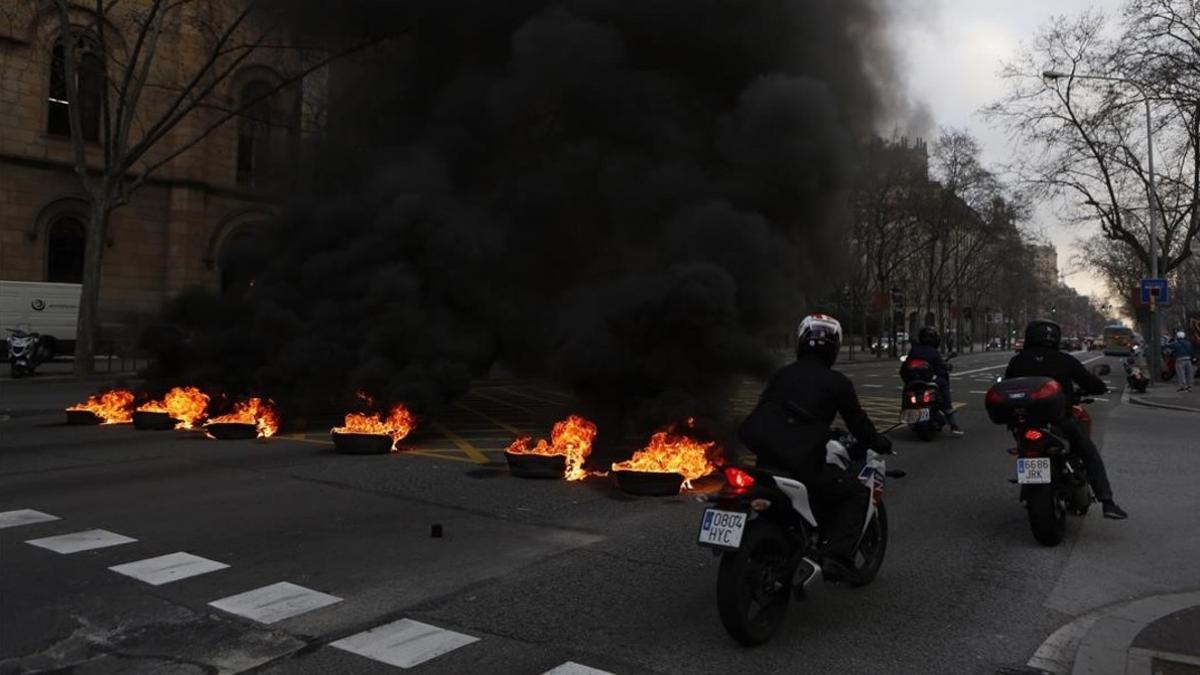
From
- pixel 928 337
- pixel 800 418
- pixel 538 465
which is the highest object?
pixel 928 337

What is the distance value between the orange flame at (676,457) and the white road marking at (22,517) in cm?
432

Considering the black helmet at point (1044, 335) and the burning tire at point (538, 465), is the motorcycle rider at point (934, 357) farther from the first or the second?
the burning tire at point (538, 465)

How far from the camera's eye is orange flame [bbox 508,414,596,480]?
767 centimetres

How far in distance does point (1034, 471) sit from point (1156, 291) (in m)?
20.7

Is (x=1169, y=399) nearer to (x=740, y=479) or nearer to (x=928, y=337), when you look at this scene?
(x=928, y=337)

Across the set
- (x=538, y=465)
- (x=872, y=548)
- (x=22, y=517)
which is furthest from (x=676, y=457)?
(x=22, y=517)

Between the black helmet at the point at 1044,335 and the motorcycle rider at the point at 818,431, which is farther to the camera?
the black helmet at the point at 1044,335

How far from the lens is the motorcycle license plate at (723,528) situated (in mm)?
3465

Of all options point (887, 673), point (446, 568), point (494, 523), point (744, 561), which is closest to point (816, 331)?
point (744, 561)

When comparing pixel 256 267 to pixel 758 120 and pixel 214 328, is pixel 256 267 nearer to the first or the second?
pixel 214 328

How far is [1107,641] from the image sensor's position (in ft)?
12.0

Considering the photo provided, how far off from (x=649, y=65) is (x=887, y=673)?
32.0ft

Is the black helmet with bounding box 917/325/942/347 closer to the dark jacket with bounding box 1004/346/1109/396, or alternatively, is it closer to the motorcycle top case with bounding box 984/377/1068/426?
the dark jacket with bounding box 1004/346/1109/396

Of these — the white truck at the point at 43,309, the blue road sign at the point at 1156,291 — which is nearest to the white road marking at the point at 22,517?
the white truck at the point at 43,309
